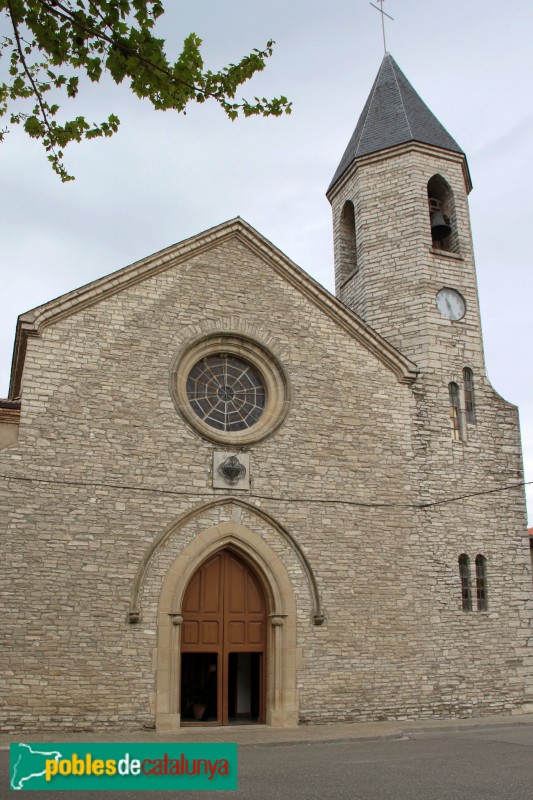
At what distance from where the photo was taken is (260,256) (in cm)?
1488

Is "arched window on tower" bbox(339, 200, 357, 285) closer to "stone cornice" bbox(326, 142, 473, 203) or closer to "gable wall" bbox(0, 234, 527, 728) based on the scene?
"stone cornice" bbox(326, 142, 473, 203)

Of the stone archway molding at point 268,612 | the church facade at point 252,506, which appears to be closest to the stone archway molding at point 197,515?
the church facade at point 252,506

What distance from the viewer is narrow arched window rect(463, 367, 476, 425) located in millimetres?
15492

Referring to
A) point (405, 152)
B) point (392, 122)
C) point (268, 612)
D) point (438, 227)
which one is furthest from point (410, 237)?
point (268, 612)

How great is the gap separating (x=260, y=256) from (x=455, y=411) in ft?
16.5

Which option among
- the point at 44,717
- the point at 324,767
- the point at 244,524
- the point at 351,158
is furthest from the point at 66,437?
the point at 351,158

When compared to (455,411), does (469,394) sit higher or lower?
higher

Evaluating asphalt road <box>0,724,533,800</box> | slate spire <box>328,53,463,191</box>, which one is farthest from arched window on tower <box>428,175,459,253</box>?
asphalt road <box>0,724,533,800</box>

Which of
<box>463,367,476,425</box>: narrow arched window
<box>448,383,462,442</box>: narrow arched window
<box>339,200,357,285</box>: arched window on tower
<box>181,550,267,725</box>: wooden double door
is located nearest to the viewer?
<box>181,550,267,725</box>: wooden double door

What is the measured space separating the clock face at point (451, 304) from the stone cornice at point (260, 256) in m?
1.77

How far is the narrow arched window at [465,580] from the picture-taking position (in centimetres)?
1421

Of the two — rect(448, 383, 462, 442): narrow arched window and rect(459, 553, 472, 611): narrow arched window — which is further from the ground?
rect(448, 383, 462, 442): narrow arched window

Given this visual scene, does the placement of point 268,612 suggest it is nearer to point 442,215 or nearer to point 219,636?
point 219,636

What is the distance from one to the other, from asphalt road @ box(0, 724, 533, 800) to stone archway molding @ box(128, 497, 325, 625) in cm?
264
